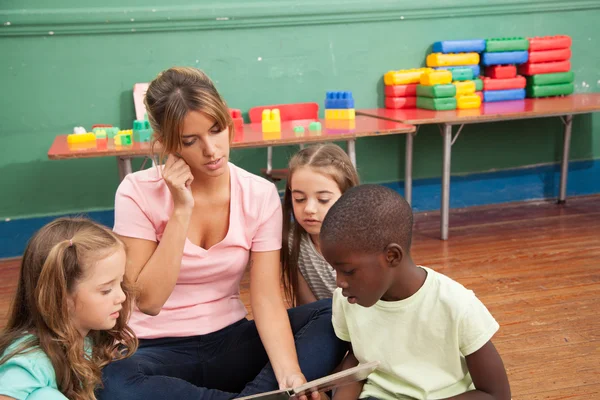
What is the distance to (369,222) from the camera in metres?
1.45

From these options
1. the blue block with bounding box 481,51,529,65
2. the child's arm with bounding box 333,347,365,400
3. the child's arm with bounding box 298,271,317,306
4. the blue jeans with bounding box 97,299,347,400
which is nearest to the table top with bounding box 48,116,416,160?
the blue block with bounding box 481,51,529,65

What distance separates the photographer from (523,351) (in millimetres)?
2588

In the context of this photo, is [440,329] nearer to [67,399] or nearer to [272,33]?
[67,399]

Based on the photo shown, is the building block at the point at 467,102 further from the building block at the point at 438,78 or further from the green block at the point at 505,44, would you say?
the green block at the point at 505,44

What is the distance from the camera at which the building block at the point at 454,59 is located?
171 inches

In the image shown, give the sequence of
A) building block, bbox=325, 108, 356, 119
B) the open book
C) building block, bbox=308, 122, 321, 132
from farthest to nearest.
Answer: building block, bbox=325, 108, 356, 119
building block, bbox=308, 122, 321, 132
the open book

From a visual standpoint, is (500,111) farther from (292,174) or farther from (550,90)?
(292,174)

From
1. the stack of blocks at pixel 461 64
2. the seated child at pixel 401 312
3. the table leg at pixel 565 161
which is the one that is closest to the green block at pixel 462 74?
the stack of blocks at pixel 461 64

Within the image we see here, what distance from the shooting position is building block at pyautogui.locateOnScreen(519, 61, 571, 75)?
445cm

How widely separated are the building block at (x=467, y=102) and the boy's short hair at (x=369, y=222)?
111 inches

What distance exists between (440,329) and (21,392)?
865 mm

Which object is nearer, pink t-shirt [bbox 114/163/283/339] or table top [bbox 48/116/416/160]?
pink t-shirt [bbox 114/163/283/339]

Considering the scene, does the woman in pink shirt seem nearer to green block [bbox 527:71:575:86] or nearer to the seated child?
the seated child

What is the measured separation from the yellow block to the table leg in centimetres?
76
